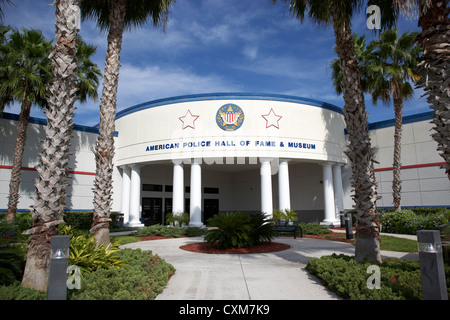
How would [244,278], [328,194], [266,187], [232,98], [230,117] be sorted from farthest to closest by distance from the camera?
1. [328,194]
2. [232,98]
3. [230,117]
4. [266,187]
5. [244,278]

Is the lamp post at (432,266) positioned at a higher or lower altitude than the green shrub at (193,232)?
higher

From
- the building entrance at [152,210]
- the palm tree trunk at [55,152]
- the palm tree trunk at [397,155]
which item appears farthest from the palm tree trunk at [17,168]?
the palm tree trunk at [397,155]

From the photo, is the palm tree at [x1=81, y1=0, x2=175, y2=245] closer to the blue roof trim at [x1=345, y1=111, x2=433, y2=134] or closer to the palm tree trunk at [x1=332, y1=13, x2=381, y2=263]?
the palm tree trunk at [x1=332, y1=13, x2=381, y2=263]

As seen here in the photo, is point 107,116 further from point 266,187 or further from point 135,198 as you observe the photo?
point 135,198

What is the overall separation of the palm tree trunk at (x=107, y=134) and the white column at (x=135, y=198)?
1353 cm

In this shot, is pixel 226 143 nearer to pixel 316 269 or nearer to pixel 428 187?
pixel 316 269

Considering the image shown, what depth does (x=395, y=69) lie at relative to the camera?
17.6 m

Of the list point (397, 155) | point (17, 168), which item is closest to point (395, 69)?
point (397, 155)

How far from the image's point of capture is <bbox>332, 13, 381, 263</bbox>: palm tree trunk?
727 cm

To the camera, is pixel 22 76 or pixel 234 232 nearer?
pixel 234 232

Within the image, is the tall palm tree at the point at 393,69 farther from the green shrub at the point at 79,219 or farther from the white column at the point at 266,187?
the green shrub at the point at 79,219

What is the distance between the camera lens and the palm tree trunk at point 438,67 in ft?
17.7

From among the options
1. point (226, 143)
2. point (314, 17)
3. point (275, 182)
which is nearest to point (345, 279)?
point (314, 17)

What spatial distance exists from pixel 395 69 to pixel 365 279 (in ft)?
53.5
